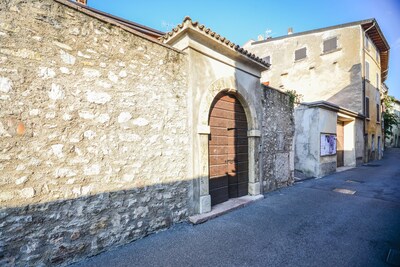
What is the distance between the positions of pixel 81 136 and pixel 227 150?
3122mm

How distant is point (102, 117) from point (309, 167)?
8.49m

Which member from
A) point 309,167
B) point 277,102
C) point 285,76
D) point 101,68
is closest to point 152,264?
point 101,68

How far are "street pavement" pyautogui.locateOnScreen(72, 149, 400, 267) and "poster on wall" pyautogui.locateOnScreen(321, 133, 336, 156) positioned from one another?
3.94m

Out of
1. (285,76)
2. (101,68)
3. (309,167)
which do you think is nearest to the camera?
(101,68)

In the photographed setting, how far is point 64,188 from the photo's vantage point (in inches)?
96.3

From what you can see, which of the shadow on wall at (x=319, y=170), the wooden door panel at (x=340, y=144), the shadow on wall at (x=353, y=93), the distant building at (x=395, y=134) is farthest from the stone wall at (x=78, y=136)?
the distant building at (x=395, y=134)

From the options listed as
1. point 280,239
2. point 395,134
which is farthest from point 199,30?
point 395,134

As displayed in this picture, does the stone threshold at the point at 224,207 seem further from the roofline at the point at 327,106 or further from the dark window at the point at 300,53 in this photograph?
the dark window at the point at 300,53

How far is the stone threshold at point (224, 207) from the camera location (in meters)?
3.64

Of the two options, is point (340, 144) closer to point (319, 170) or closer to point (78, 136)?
point (319, 170)

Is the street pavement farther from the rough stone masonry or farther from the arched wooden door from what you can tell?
the arched wooden door

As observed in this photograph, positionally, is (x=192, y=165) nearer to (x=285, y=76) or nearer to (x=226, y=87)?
(x=226, y=87)

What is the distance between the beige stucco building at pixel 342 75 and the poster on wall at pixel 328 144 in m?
0.24

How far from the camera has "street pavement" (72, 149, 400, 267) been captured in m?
2.56
